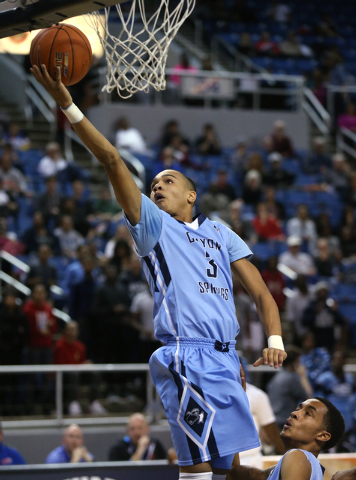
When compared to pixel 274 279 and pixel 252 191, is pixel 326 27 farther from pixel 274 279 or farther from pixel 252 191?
pixel 274 279

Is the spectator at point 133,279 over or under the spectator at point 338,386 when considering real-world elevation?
over

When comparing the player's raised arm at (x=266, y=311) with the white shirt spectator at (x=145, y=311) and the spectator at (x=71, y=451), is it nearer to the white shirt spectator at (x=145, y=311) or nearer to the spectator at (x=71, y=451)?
the spectator at (x=71, y=451)

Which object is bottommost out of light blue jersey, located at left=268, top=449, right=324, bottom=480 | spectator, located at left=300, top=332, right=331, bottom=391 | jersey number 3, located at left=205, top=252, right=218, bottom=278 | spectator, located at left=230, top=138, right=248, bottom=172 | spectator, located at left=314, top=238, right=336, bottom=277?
spectator, located at left=314, top=238, right=336, bottom=277

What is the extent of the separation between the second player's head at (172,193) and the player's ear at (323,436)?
4.18ft

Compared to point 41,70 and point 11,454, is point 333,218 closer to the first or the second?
point 11,454

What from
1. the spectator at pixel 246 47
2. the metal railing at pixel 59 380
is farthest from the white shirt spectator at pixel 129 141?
the metal railing at pixel 59 380

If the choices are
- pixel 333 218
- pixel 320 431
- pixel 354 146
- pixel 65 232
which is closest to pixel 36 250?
pixel 65 232

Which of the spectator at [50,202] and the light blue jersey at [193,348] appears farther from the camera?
the spectator at [50,202]

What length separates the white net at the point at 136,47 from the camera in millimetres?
4445

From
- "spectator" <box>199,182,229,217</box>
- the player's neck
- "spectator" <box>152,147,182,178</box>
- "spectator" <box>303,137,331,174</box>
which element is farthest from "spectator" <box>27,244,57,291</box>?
"spectator" <box>303,137,331,174</box>

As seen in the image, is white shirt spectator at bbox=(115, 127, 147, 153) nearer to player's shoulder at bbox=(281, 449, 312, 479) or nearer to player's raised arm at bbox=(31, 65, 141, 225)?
player's raised arm at bbox=(31, 65, 141, 225)

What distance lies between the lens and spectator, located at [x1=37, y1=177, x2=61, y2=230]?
37.4 feet

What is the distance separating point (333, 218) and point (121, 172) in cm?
1142

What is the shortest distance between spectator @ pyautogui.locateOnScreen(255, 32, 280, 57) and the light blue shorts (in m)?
15.2
